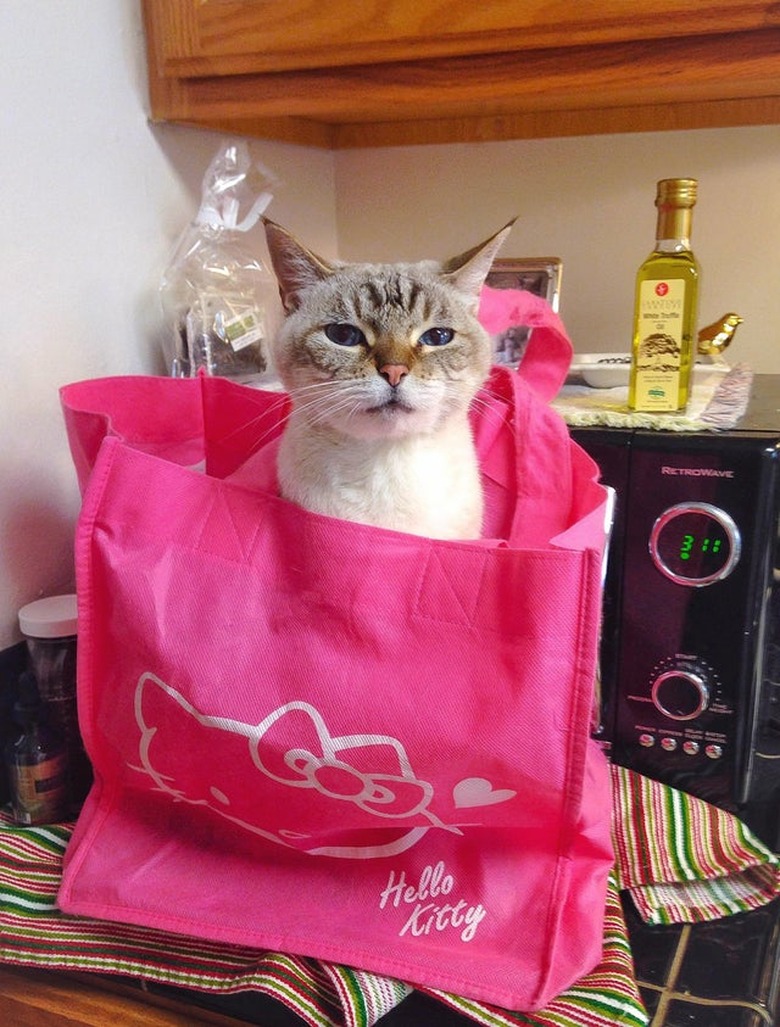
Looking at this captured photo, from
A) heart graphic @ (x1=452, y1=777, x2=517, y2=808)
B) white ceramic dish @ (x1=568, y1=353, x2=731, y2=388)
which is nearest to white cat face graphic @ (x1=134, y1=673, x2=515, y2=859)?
heart graphic @ (x1=452, y1=777, x2=517, y2=808)

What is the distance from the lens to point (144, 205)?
101 centimetres

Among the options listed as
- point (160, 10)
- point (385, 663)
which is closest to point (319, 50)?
point (160, 10)

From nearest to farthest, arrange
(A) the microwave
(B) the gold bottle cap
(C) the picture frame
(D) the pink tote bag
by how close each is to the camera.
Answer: (D) the pink tote bag
(A) the microwave
(B) the gold bottle cap
(C) the picture frame

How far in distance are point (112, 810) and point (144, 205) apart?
0.66 metres

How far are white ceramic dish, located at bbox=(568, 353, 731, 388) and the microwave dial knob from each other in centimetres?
36

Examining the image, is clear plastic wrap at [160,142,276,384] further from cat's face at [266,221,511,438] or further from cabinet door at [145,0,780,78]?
cat's face at [266,221,511,438]

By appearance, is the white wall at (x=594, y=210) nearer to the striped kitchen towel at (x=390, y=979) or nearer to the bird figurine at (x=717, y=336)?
the bird figurine at (x=717, y=336)

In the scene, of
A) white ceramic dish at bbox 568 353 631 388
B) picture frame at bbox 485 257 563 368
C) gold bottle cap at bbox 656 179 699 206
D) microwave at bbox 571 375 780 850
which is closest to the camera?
microwave at bbox 571 375 780 850

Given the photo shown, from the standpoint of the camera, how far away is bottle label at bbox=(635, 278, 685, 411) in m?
0.81

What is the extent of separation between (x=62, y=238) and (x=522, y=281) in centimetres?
56

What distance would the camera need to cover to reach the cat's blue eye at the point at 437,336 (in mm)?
733

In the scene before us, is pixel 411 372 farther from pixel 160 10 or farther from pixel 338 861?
pixel 160 10

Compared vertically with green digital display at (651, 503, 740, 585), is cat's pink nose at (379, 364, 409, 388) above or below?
above

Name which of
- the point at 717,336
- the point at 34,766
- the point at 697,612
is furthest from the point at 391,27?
the point at 34,766
